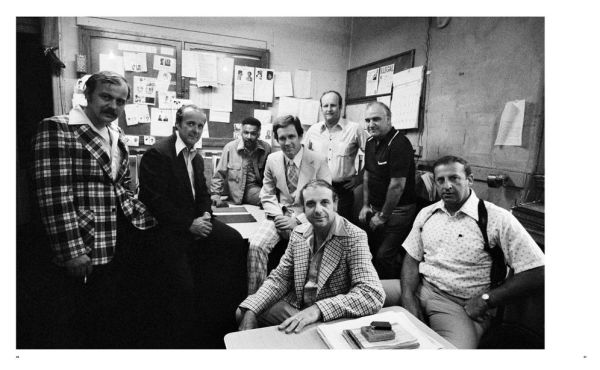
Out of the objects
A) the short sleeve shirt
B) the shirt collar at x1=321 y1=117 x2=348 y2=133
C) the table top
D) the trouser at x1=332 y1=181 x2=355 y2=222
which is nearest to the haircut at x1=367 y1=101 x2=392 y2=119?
the short sleeve shirt

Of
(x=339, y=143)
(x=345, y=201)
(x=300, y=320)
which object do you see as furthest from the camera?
(x=339, y=143)

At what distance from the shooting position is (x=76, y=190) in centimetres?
130

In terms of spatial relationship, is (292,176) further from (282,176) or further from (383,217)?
(383,217)

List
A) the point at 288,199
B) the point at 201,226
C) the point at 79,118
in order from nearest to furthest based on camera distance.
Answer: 1. the point at 79,118
2. the point at 201,226
3. the point at 288,199

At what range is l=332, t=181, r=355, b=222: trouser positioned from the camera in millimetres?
2365

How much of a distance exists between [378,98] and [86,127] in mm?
1675

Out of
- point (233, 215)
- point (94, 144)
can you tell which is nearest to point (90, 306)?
point (94, 144)

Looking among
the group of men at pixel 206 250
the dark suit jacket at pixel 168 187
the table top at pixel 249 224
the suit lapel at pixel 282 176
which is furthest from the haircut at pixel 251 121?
the table top at pixel 249 224

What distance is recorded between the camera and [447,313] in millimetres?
1427

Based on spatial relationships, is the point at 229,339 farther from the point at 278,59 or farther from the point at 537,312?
the point at 278,59

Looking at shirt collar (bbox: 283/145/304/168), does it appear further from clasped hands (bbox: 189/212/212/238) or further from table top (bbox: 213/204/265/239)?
clasped hands (bbox: 189/212/212/238)

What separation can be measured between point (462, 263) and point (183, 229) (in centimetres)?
143

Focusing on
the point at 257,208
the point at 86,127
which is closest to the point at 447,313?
the point at 257,208

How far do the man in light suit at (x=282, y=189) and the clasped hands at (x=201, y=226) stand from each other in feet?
0.85
